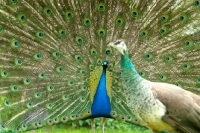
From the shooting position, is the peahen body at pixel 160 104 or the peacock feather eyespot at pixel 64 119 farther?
the peacock feather eyespot at pixel 64 119

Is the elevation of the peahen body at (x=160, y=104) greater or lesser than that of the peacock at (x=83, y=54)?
lesser

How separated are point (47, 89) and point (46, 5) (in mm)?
822

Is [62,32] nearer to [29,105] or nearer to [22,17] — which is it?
[22,17]

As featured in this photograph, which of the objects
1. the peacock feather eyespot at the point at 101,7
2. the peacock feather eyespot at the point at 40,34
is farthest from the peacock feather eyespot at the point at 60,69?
the peacock feather eyespot at the point at 101,7

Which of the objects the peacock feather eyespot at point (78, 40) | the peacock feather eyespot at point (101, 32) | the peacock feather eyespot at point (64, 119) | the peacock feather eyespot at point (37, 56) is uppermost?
the peacock feather eyespot at point (101, 32)

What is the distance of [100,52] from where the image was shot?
538 centimetres

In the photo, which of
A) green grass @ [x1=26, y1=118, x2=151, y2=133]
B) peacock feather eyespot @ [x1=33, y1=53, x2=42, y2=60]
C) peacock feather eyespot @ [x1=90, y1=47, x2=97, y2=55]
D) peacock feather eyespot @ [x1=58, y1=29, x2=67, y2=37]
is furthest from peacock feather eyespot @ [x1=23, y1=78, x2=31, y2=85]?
green grass @ [x1=26, y1=118, x2=151, y2=133]

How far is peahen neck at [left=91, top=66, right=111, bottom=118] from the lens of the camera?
17.4 feet

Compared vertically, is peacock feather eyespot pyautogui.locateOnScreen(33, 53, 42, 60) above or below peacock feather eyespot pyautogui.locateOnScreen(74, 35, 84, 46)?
→ below

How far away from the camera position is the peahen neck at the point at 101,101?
5.30 meters

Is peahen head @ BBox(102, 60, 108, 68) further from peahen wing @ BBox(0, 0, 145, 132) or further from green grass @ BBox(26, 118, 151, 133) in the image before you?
green grass @ BBox(26, 118, 151, 133)

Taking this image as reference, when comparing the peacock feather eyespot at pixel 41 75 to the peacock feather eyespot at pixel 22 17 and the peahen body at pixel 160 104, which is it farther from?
the peahen body at pixel 160 104

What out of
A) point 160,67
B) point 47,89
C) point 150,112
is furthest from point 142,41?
point 150,112

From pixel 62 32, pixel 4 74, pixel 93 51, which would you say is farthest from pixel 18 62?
pixel 93 51
